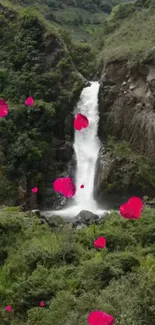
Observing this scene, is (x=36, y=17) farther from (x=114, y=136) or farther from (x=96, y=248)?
(x=96, y=248)

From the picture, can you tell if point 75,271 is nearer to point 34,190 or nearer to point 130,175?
point 34,190

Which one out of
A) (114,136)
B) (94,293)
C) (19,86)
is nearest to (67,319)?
(94,293)

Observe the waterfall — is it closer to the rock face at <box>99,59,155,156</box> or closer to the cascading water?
the cascading water

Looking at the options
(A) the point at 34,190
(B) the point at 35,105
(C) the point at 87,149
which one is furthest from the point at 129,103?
(A) the point at 34,190

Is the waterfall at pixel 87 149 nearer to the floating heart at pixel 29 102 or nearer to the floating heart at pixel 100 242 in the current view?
the floating heart at pixel 29 102

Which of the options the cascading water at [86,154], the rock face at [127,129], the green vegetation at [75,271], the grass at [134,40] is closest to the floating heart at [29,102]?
the cascading water at [86,154]
